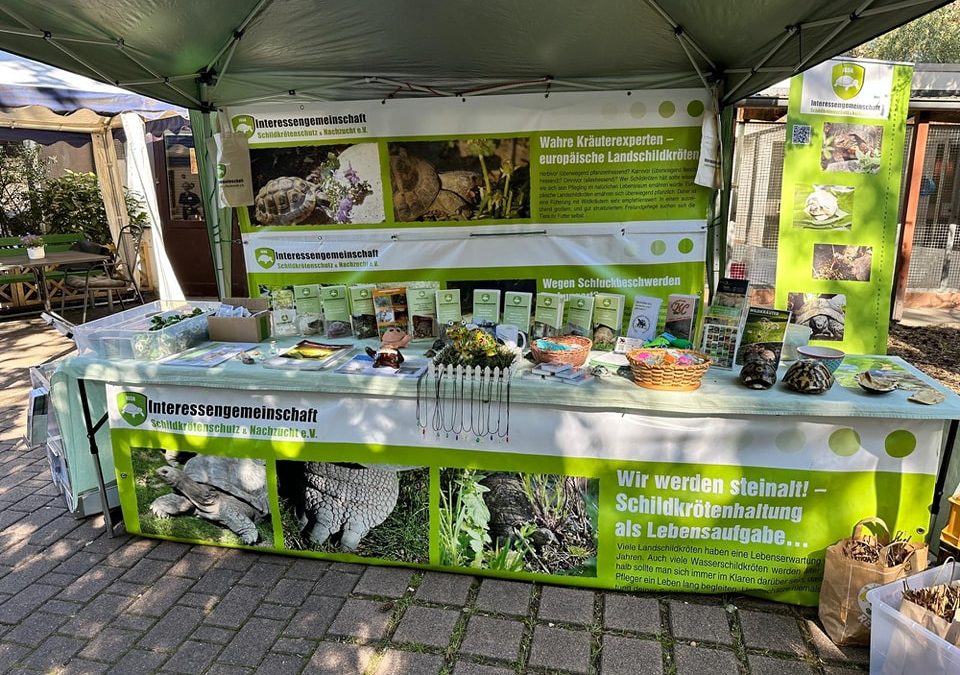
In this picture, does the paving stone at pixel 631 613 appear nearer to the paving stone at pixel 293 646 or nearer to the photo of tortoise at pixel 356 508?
the photo of tortoise at pixel 356 508

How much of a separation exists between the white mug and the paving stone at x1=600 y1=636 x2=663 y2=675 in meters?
1.34

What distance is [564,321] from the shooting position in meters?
3.14

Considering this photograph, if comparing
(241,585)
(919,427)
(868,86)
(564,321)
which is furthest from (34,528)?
(868,86)

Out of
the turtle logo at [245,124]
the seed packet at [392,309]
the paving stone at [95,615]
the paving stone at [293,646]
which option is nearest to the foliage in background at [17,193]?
the turtle logo at [245,124]

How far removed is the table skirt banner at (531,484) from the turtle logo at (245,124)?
1.60 m

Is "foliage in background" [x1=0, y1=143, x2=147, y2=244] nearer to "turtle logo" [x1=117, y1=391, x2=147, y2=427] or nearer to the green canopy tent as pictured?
the green canopy tent

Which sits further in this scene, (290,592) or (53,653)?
(290,592)

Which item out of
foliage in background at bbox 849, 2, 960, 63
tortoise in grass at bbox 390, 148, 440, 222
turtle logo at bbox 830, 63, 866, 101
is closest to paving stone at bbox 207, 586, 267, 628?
tortoise in grass at bbox 390, 148, 440, 222

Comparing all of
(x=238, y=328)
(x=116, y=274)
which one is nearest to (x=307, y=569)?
(x=238, y=328)

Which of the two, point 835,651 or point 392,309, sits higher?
point 392,309

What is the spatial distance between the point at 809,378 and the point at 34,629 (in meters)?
3.24

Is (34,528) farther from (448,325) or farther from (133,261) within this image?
(133,261)

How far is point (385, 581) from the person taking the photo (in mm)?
2674

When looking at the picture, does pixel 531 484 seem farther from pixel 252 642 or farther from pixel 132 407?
pixel 132 407
